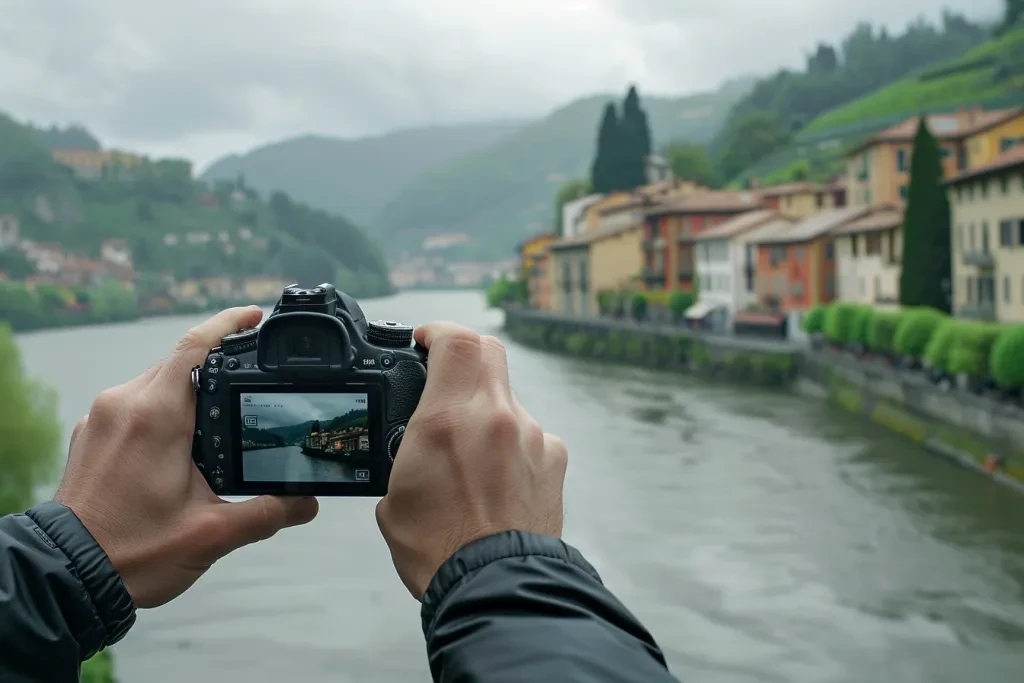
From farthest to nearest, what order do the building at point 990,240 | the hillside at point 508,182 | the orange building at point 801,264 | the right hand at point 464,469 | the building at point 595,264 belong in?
the hillside at point 508,182
the building at point 595,264
the orange building at point 801,264
the building at point 990,240
the right hand at point 464,469

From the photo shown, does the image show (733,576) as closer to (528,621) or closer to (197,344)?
(197,344)

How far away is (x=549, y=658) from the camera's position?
0.70 m

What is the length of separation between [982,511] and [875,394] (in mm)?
8188

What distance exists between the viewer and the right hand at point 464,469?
0.87m

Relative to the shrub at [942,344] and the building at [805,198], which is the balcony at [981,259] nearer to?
the shrub at [942,344]

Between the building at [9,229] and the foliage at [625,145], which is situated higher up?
the foliage at [625,145]

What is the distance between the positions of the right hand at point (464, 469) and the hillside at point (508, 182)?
7395 centimetres

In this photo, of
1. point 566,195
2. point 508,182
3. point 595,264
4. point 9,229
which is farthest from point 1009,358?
point 508,182

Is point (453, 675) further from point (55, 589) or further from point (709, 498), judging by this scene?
point (709, 498)

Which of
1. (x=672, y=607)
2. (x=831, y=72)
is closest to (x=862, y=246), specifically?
(x=672, y=607)

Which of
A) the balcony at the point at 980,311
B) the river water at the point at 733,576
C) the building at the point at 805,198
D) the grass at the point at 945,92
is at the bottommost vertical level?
the river water at the point at 733,576

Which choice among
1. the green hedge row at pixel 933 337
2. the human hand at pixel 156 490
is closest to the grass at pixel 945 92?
the green hedge row at pixel 933 337

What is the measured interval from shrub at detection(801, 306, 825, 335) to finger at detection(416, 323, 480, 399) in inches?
1121

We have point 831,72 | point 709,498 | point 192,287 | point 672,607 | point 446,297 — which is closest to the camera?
point 672,607
